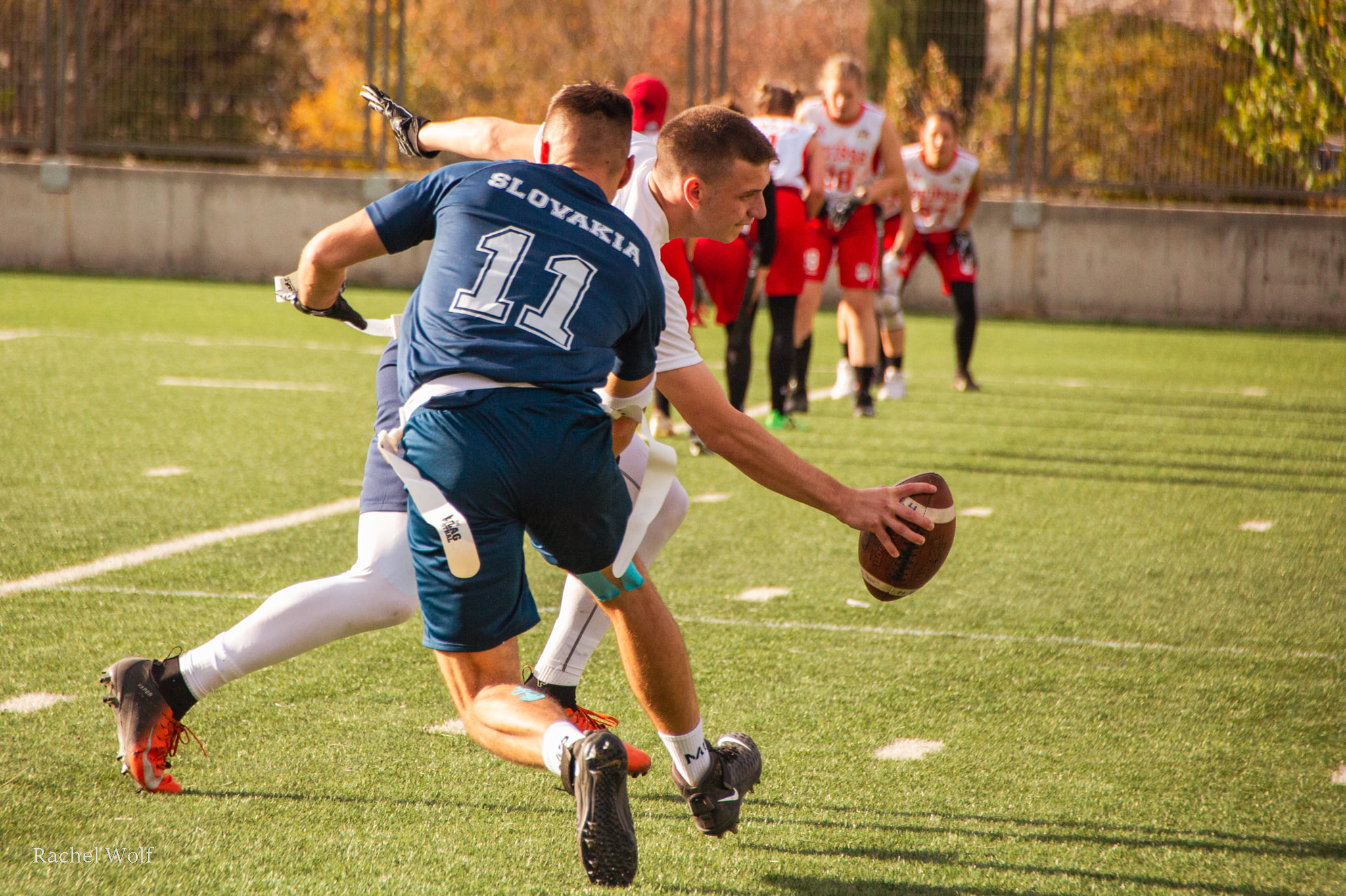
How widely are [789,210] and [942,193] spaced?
2861 millimetres

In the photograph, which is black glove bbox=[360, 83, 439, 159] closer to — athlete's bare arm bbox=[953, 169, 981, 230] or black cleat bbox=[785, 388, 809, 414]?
black cleat bbox=[785, 388, 809, 414]

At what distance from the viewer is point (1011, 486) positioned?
7090 millimetres

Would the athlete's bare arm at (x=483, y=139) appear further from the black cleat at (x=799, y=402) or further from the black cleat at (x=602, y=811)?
the black cleat at (x=799, y=402)

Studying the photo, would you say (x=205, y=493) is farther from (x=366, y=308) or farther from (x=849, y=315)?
(x=366, y=308)

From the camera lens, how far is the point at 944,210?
10836 mm

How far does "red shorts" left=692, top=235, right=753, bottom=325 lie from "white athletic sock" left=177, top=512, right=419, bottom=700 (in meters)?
4.80

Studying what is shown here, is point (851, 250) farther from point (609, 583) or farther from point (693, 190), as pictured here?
point (609, 583)

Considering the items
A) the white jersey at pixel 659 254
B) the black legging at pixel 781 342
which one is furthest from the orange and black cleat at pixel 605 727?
the black legging at pixel 781 342

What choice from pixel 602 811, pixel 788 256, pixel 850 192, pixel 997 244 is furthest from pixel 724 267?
pixel 997 244

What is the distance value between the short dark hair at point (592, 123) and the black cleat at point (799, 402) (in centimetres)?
628

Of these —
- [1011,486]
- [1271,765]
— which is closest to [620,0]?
[1011,486]

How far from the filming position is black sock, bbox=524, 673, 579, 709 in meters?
3.49

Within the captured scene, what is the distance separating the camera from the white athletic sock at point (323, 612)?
3125 millimetres

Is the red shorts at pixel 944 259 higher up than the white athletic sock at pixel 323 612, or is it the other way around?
the red shorts at pixel 944 259
